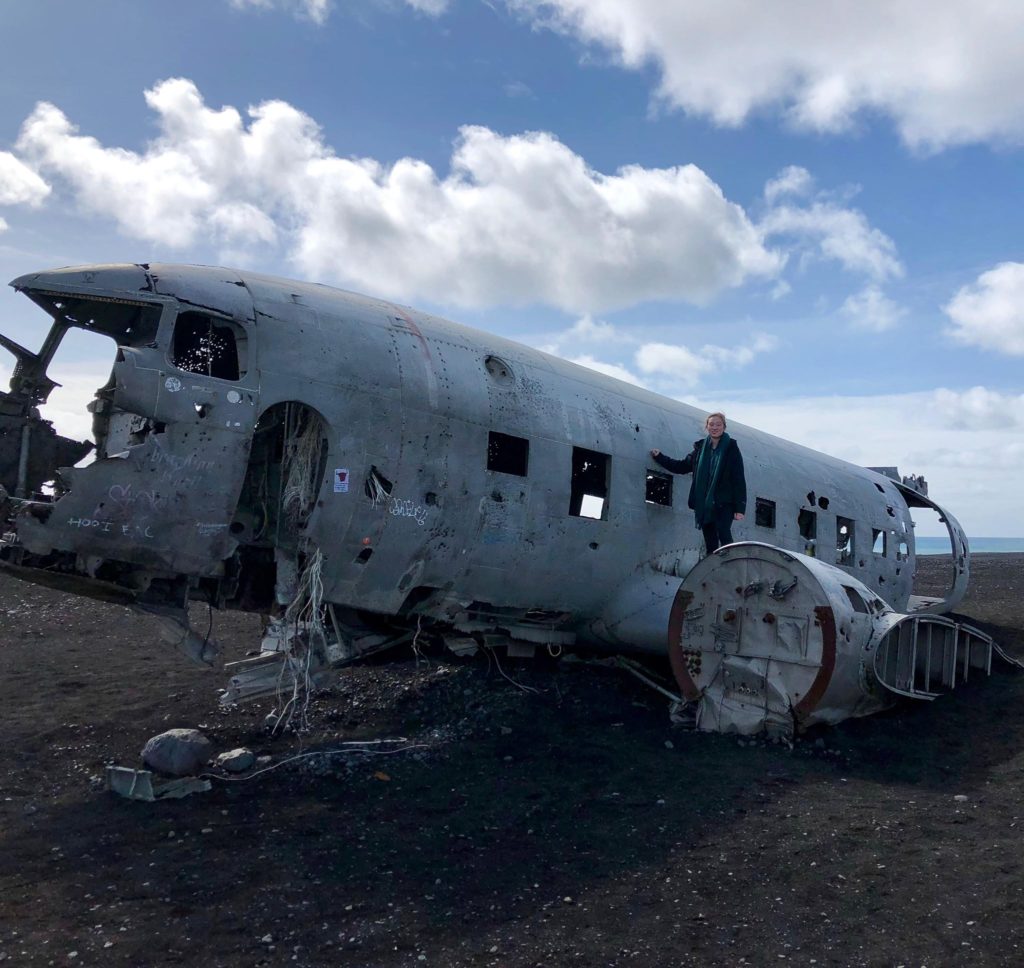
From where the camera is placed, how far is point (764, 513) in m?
12.5

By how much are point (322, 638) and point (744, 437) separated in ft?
23.1

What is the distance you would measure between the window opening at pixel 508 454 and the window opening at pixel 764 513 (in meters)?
4.29

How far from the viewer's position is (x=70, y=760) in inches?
325

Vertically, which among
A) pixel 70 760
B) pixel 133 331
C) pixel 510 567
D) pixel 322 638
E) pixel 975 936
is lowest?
pixel 70 760

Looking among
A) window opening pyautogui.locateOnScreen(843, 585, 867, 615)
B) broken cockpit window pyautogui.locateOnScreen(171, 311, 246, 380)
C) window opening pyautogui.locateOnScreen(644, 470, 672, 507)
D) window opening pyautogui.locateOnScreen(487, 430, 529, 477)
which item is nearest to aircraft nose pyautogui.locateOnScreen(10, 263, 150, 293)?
broken cockpit window pyautogui.locateOnScreen(171, 311, 246, 380)

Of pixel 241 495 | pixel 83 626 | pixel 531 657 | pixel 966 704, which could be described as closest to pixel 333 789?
pixel 241 495

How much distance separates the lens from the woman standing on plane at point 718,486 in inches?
393

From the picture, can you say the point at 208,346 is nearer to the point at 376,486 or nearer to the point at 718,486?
the point at 376,486

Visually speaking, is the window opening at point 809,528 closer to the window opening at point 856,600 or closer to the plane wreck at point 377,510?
the plane wreck at point 377,510

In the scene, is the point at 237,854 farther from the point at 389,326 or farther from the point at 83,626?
the point at 83,626

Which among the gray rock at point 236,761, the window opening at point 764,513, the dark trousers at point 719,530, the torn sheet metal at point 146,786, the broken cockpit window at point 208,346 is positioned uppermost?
the broken cockpit window at point 208,346

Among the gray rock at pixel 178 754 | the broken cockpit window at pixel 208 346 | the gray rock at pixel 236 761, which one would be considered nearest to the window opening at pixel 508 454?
the broken cockpit window at pixel 208 346

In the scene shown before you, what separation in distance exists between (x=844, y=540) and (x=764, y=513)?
100 inches

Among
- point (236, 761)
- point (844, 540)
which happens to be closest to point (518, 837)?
point (236, 761)
